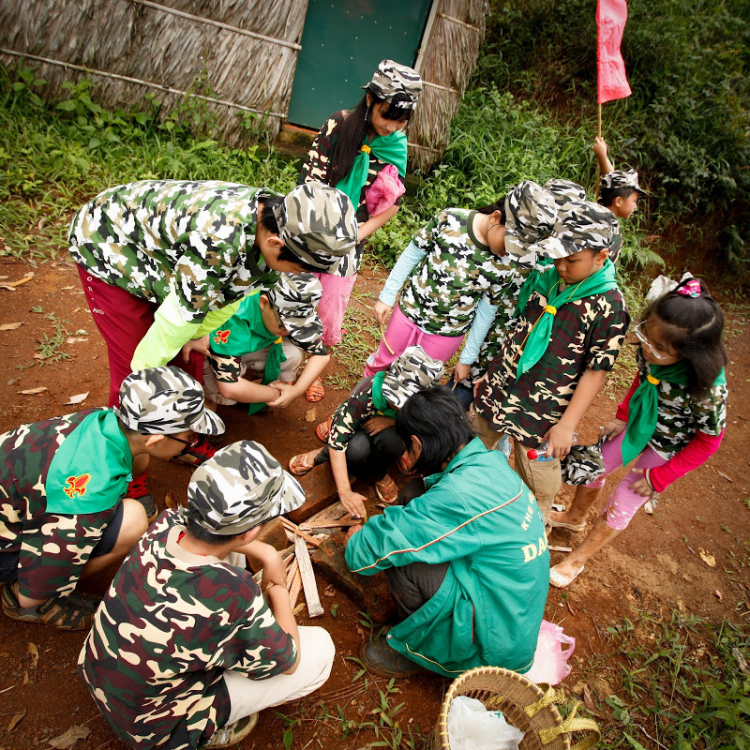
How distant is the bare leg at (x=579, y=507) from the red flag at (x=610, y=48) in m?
2.91

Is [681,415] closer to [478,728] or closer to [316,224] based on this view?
[478,728]

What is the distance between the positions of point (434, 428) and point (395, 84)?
2001 millimetres

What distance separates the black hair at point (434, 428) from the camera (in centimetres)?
253

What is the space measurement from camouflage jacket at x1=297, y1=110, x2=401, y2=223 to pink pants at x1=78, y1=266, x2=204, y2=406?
52.1 inches

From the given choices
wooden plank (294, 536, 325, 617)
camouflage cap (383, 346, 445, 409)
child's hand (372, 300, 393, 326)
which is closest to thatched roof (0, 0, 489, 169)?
child's hand (372, 300, 393, 326)

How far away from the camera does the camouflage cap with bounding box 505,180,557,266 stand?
2.63m

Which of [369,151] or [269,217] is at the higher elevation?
[369,151]

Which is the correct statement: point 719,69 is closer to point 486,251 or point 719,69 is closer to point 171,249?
point 486,251

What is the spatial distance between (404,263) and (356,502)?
5.02 feet

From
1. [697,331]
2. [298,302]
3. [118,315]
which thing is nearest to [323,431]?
[298,302]

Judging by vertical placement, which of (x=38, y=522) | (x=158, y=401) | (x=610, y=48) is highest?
(x=610, y=48)

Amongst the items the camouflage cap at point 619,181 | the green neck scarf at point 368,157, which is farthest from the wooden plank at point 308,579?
the camouflage cap at point 619,181

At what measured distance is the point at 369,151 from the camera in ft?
11.2

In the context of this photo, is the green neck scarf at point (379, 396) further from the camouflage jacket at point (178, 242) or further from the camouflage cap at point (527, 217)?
the camouflage cap at point (527, 217)
